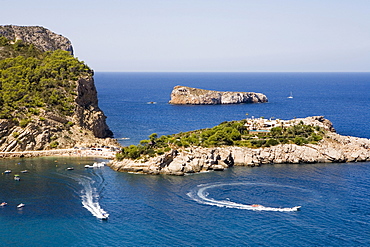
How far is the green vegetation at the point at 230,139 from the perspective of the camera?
93.9 meters

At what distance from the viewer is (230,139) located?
10181 cm

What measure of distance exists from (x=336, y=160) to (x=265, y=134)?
62.3 feet

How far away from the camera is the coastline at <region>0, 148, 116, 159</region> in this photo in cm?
10200

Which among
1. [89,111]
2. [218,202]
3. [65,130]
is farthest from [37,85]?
[218,202]

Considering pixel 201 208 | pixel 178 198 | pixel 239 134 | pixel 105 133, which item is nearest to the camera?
pixel 201 208

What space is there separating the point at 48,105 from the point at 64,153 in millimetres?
19101

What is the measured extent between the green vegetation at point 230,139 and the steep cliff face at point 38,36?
321 ft

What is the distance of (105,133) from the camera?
127 m

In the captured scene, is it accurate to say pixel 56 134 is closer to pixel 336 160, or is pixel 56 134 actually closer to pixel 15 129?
pixel 15 129

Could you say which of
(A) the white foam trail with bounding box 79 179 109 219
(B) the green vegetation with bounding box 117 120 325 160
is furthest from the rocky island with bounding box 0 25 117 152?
(A) the white foam trail with bounding box 79 179 109 219

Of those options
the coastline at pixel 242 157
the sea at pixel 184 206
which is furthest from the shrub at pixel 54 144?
the coastline at pixel 242 157

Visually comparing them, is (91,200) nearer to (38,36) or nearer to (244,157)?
(244,157)

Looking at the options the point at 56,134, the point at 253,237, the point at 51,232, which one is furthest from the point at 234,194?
the point at 56,134

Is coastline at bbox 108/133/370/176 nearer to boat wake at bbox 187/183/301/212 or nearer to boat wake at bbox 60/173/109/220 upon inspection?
boat wake at bbox 60/173/109/220
